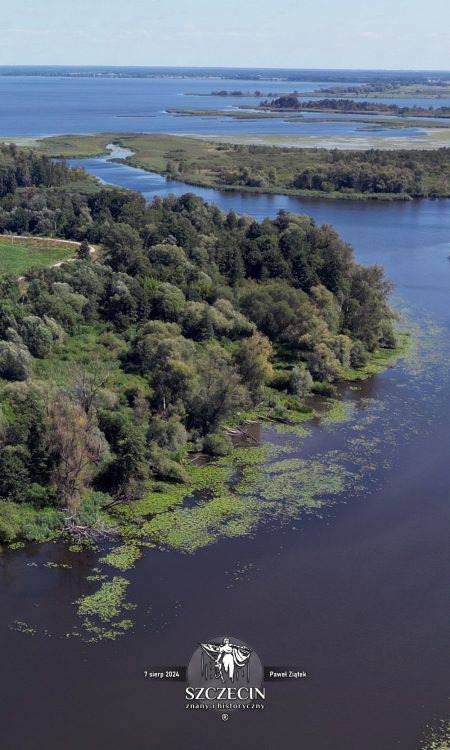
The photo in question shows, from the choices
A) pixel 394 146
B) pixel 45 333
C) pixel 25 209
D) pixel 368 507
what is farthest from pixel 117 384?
pixel 394 146

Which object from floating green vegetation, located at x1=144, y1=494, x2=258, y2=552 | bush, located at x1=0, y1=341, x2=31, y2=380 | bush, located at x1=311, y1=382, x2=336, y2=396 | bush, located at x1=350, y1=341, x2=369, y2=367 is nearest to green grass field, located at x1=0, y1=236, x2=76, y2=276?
bush, located at x1=0, y1=341, x2=31, y2=380

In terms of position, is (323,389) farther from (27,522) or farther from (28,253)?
(28,253)

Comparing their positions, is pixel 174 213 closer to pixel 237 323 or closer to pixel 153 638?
pixel 237 323

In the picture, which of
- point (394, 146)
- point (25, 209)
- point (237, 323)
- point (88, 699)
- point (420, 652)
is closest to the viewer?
point (88, 699)

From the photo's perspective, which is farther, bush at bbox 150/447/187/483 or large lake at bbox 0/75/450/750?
bush at bbox 150/447/187/483

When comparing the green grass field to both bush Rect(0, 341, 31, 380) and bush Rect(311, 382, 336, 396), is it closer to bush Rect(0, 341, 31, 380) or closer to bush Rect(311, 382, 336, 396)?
bush Rect(0, 341, 31, 380)

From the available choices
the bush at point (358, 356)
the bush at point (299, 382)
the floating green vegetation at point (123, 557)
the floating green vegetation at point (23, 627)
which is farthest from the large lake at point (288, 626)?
the bush at point (358, 356)

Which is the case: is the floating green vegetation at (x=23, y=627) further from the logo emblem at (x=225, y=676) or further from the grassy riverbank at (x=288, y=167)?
the grassy riverbank at (x=288, y=167)
